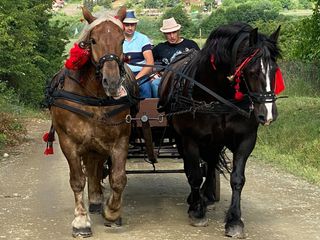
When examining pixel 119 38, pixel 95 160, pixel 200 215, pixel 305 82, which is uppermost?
pixel 119 38

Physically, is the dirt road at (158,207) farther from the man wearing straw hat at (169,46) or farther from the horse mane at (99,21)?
the horse mane at (99,21)

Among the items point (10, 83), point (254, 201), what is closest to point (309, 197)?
point (254, 201)

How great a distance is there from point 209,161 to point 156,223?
3.22ft

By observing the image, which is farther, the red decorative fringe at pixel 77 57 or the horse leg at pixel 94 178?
the horse leg at pixel 94 178

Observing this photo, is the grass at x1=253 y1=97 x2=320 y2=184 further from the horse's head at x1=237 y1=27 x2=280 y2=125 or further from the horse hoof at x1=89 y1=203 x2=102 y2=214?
the horse's head at x1=237 y1=27 x2=280 y2=125

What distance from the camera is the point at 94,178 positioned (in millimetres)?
7316

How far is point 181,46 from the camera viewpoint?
8.34 m

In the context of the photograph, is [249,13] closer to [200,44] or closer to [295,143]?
[295,143]

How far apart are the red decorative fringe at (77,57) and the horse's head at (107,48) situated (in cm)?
7

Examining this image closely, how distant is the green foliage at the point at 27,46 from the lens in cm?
1914

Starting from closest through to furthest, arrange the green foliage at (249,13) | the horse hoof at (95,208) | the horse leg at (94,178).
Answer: the horse leg at (94,178), the horse hoof at (95,208), the green foliage at (249,13)

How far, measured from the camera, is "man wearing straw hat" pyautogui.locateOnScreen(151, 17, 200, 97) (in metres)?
8.17

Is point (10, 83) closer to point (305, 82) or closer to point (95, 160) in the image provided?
point (305, 82)

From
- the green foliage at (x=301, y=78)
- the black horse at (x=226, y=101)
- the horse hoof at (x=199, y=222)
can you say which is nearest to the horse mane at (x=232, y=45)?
the black horse at (x=226, y=101)
